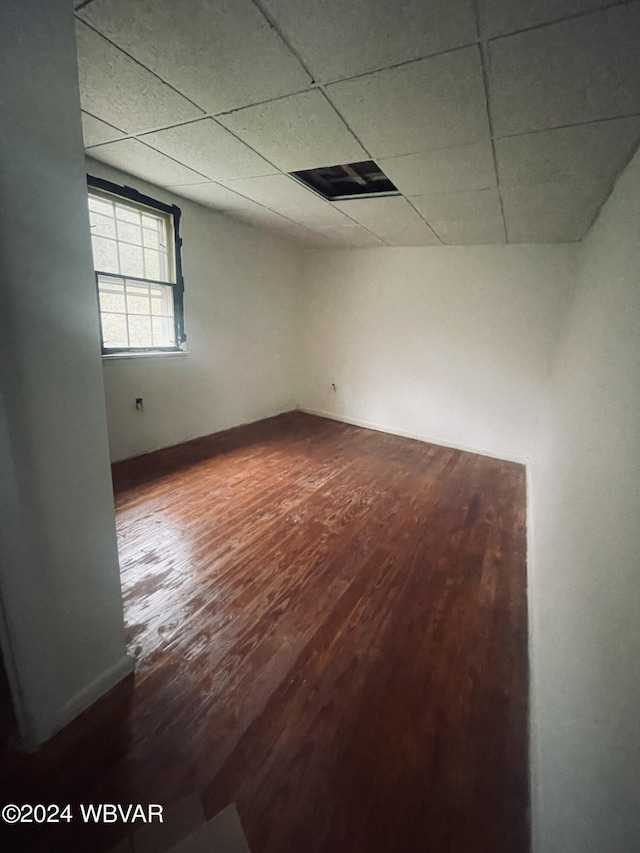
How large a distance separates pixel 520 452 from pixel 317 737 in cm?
391

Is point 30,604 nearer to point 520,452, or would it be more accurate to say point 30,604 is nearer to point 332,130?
point 332,130

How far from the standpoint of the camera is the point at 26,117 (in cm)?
95

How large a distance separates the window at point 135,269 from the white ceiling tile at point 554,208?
314cm

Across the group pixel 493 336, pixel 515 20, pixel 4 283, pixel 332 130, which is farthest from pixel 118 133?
pixel 493 336

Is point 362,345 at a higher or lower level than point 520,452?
higher

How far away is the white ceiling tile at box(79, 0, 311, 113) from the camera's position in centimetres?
130

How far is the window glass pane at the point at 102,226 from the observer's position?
10.0 ft

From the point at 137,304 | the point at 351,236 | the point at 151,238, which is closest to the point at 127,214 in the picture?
the point at 151,238

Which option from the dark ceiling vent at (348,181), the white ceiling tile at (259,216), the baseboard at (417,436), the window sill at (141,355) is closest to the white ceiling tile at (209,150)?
the dark ceiling vent at (348,181)

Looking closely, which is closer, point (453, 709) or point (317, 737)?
point (317, 737)

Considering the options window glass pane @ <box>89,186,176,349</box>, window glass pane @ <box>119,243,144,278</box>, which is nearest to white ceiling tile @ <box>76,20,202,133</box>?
window glass pane @ <box>89,186,176,349</box>

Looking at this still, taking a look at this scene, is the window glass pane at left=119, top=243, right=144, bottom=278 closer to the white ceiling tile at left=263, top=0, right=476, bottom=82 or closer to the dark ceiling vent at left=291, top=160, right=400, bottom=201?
the dark ceiling vent at left=291, top=160, right=400, bottom=201

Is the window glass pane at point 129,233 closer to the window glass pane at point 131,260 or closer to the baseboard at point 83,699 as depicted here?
the window glass pane at point 131,260

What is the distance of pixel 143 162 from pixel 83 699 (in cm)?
348
